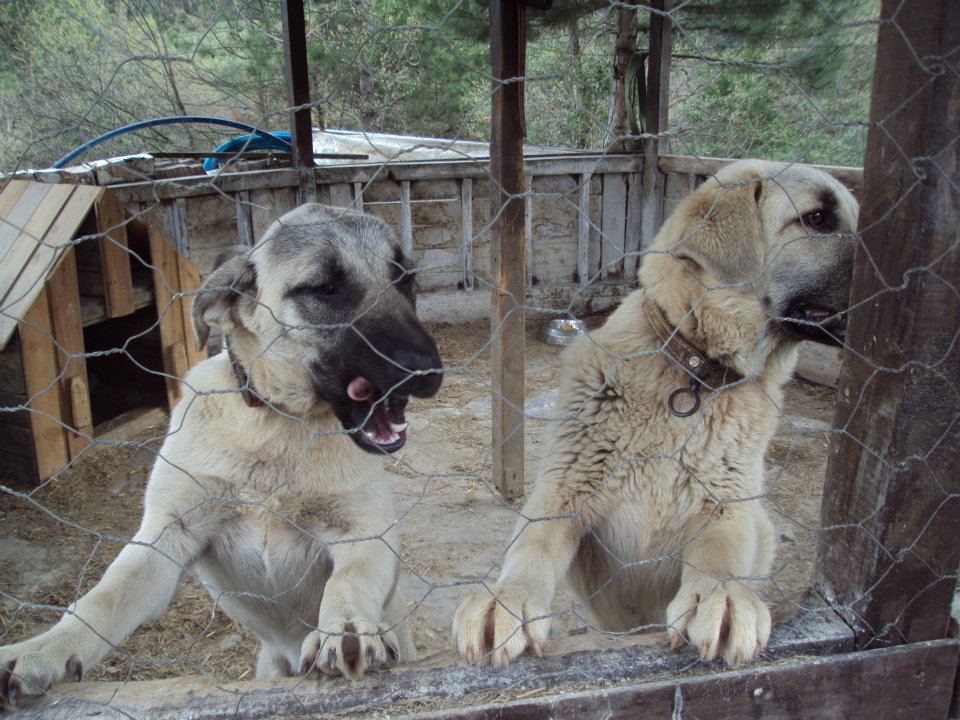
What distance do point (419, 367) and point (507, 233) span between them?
5.83 feet

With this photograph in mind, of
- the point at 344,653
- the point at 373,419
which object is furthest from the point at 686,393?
the point at 344,653

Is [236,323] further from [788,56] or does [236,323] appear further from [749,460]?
[788,56]

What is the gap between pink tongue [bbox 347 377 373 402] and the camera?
7.63 feet

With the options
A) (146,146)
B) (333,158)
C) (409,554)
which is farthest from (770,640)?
(146,146)

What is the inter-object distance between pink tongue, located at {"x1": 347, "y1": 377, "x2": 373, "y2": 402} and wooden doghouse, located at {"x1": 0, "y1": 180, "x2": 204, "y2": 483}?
6.09ft

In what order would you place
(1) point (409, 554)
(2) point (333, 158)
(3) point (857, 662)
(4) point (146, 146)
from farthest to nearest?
(4) point (146, 146) < (2) point (333, 158) < (1) point (409, 554) < (3) point (857, 662)

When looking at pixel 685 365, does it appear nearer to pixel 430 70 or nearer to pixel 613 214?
pixel 613 214

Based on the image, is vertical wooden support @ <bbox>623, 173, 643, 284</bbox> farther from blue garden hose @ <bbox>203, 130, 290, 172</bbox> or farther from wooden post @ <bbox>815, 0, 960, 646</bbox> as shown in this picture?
wooden post @ <bbox>815, 0, 960, 646</bbox>

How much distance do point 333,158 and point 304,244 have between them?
17.7 ft

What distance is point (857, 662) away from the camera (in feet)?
6.07

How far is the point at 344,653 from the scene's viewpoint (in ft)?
5.78

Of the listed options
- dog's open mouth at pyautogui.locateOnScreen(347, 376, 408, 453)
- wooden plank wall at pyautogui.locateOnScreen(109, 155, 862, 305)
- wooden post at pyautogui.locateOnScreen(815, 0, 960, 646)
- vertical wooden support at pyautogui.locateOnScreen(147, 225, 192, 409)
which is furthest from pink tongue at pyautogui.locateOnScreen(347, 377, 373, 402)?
wooden plank wall at pyautogui.locateOnScreen(109, 155, 862, 305)

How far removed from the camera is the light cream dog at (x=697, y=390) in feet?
7.82

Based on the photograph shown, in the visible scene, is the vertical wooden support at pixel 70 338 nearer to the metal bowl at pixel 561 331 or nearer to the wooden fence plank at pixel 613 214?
the metal bowl at pixel 561 331
